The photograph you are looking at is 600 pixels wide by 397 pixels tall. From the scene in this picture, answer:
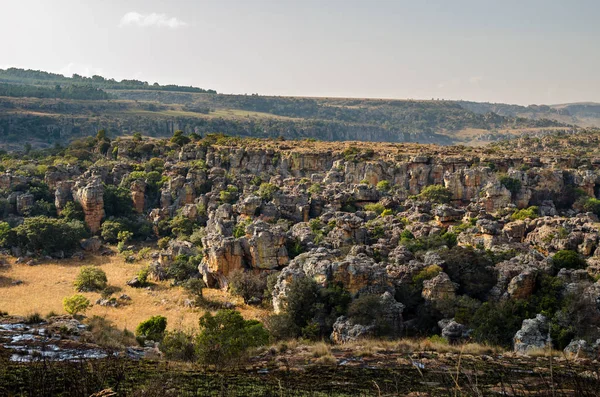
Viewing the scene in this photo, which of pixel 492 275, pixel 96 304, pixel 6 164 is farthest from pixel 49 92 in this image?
pixel 492 275

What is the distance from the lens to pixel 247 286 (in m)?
24.3

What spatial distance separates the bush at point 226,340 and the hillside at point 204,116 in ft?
260

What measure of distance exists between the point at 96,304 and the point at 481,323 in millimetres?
17333

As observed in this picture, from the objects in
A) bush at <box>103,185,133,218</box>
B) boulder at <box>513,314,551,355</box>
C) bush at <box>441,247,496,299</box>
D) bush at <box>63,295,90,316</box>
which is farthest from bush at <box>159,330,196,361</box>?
bush at <box>103,185,133,218</box>

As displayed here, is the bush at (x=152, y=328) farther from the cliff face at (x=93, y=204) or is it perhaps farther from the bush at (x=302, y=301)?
the cliff face at (x=93, y=204)

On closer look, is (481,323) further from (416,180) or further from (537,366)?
(416,180)

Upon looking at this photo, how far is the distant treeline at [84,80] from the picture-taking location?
180 metres

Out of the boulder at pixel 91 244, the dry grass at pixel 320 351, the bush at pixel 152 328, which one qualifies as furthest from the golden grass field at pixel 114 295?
the dry grass at pixel 320 351

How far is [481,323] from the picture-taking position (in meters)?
17.6

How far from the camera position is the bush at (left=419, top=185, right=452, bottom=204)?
135 feet

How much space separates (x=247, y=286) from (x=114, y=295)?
7.16m

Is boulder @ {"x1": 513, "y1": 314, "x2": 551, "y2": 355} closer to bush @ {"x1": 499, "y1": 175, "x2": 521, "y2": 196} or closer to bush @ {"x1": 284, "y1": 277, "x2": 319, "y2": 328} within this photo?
bush @ {"x1": 284, "y1": 277, "x2": 319, "y2": 328}

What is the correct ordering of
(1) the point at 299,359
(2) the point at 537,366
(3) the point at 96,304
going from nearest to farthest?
1. (2) the point at 537,366
2. (1) the point at 299,359
3. (3) the point at 96,304

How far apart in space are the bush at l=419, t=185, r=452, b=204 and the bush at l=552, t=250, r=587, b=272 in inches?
737
